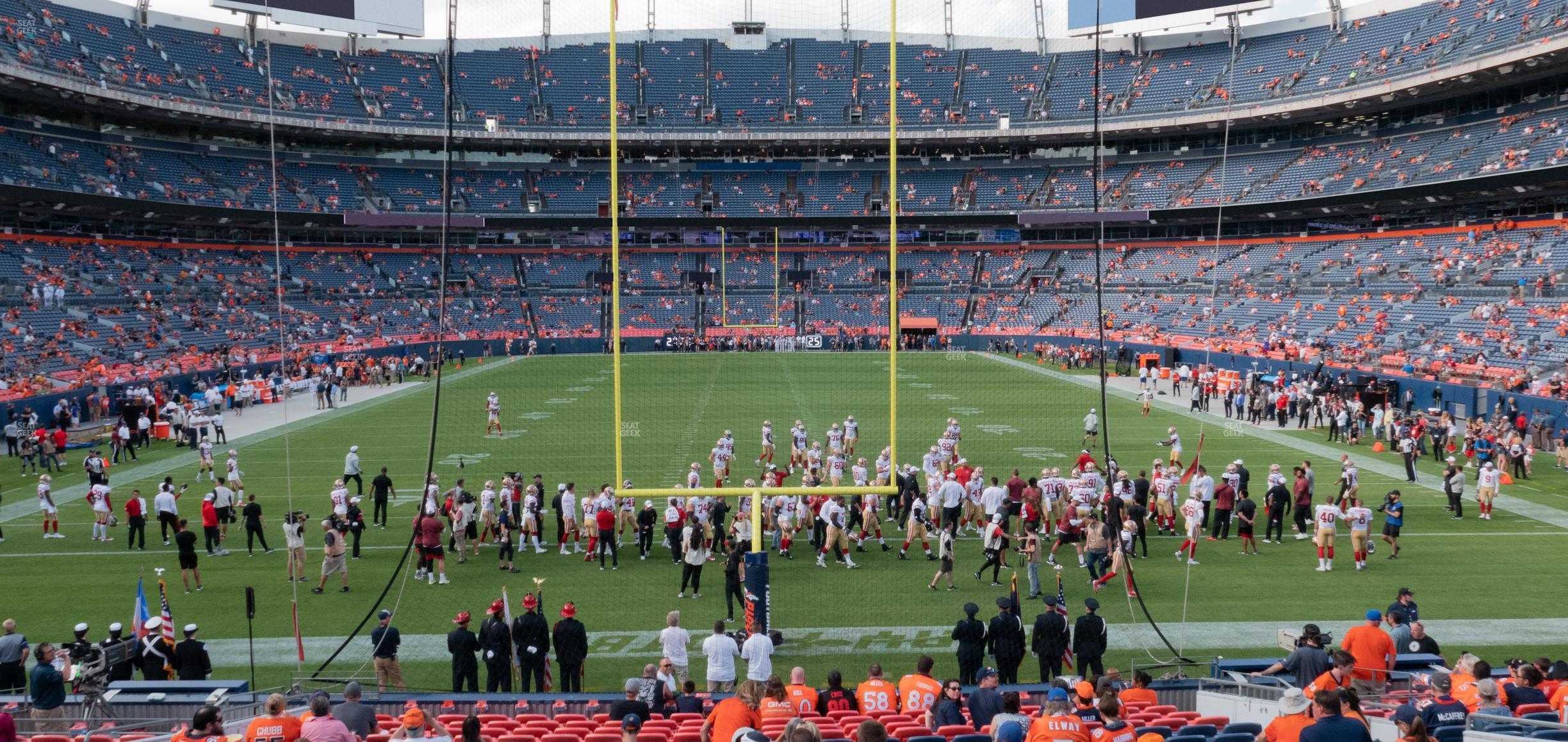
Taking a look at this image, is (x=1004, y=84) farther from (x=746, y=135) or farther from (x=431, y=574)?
(x=431, y=574)

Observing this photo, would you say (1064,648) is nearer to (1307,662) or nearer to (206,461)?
(1307,662)

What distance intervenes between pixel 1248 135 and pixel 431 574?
1981 inches

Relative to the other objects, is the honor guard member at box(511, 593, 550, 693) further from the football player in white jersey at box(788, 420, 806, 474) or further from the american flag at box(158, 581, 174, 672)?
the football player in white jersey at box(788, 420, 806, 474)

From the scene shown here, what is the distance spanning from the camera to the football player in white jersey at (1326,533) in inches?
512

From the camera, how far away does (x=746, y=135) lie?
57.3 metres

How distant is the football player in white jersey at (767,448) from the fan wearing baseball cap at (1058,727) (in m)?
14.2

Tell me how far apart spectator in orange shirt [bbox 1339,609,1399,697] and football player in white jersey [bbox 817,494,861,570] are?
660cm

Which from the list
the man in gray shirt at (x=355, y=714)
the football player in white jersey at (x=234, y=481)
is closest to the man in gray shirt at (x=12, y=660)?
the man in gray shirt at (x=355, y=714)

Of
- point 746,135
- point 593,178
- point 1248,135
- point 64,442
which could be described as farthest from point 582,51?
point 64,442

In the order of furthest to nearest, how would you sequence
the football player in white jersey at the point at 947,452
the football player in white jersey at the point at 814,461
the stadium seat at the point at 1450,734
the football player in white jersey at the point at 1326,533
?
1. the football player in white jersey at the point at 947,452
2. the football player in white jersey at the point at 814,461
3. the football player in white jersey at the point at 1326,533
4. the stadium seat at the point at 1450,734

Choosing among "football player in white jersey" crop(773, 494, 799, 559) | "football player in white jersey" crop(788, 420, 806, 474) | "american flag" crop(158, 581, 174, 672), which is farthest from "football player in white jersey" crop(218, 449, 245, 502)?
"football player in white jersey" crop(788, 420, 806, 474)

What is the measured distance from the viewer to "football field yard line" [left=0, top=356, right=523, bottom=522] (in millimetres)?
17344

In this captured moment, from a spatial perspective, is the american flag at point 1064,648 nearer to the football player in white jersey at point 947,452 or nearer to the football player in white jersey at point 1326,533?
the football player in white jersey at point 1326,533

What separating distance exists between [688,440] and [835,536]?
402 inches
